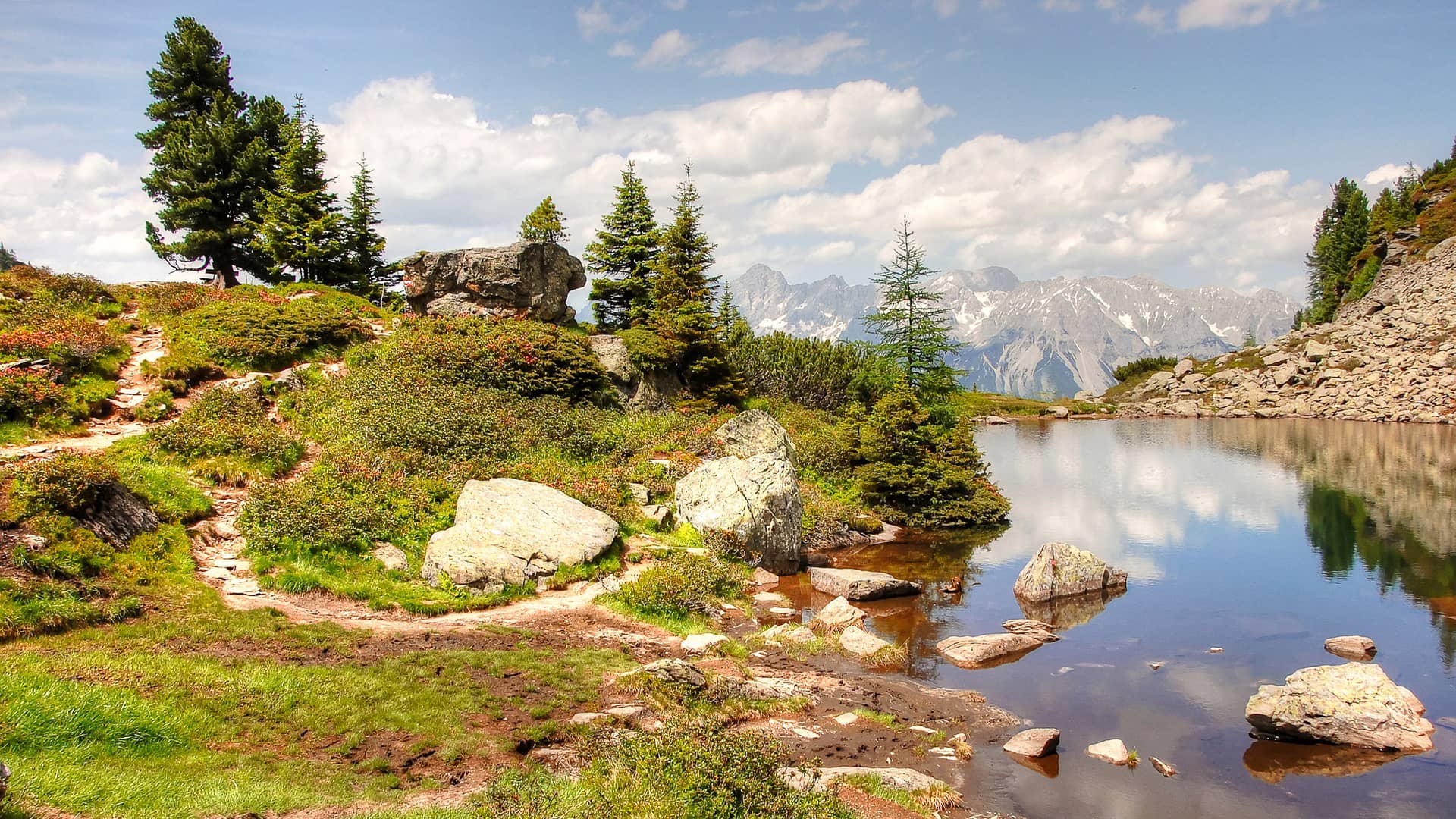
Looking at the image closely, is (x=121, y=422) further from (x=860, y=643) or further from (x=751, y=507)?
(x=860, y=643)

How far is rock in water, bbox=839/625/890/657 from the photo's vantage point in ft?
57.3

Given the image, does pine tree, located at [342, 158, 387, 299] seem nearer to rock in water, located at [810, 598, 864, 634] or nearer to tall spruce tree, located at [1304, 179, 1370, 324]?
rock in water, located at [810, 598, 864, 634]

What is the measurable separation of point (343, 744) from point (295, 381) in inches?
910

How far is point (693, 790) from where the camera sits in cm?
761

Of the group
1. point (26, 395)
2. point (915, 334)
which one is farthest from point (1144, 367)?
point (26, 395)

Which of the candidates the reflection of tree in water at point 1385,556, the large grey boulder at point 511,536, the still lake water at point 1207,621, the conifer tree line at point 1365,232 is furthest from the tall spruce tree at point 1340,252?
the large grey boulder at point 511,536

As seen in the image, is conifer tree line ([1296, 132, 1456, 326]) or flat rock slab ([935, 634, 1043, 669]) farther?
conifer tree line ([1296, 132, 1456, 326])

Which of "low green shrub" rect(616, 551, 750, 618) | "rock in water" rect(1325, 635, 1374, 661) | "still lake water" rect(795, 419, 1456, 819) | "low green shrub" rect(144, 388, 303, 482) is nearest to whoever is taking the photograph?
"still lake water" rect(795, 419, 1456, 819)

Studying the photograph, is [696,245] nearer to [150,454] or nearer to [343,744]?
[150,454]

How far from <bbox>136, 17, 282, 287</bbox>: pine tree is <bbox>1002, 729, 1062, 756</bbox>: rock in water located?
46.8 m

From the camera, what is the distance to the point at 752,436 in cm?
3234

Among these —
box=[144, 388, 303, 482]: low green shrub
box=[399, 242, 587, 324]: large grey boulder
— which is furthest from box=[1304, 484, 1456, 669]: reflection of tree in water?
box=[399, 242, 587, 324]: large grey boulder

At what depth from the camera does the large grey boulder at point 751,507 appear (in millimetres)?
23984

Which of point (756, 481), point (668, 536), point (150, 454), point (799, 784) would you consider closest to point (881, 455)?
point (756, 481)
